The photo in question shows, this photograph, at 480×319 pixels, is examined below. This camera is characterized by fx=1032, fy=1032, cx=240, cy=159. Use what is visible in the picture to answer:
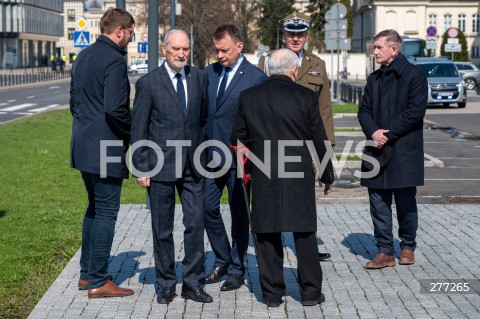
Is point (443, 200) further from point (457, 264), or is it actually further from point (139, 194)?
point (457, 264)

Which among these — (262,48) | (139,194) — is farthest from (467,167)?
(262,48)

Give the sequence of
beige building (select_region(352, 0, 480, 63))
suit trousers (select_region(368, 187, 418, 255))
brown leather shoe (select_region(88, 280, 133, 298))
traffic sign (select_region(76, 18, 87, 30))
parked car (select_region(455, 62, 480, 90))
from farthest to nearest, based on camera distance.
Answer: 1. beige building (select_region(352, 0, 480, 63))
2. parked car (select_region(455, 62, 480, 90))
3. traffic sign (select_region(76, 18, 87, 30))
4. suit trousers (select_region(368, 187, 418, 255))
5. brown leather shoe (select_region(88, 280, 133, 298))

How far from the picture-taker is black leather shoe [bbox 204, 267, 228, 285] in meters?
8.20

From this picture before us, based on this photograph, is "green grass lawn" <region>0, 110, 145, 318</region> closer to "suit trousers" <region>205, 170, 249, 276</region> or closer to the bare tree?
"suit trousers" <region>205, 170, 249, 276</region>

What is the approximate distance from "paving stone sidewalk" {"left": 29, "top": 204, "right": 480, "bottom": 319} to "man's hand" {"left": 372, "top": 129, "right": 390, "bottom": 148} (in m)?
1.07

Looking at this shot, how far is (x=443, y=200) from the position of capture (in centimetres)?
1366

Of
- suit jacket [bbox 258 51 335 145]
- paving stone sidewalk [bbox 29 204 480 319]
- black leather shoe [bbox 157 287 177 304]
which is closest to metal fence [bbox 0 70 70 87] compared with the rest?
paving stone sidewalk [bbox 29 204 480 319]

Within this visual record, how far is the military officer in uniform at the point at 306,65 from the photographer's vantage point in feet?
28.3

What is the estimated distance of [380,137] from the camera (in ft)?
28.5

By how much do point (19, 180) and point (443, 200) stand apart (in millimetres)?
6293

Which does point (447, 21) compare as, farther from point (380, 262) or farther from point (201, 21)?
point (380, 262)

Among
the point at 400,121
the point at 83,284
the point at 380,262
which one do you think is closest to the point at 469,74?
the point at 400,121

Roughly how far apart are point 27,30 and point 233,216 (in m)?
119

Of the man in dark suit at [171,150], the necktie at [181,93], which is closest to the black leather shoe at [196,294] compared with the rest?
the man in dark suit at [171,150]
